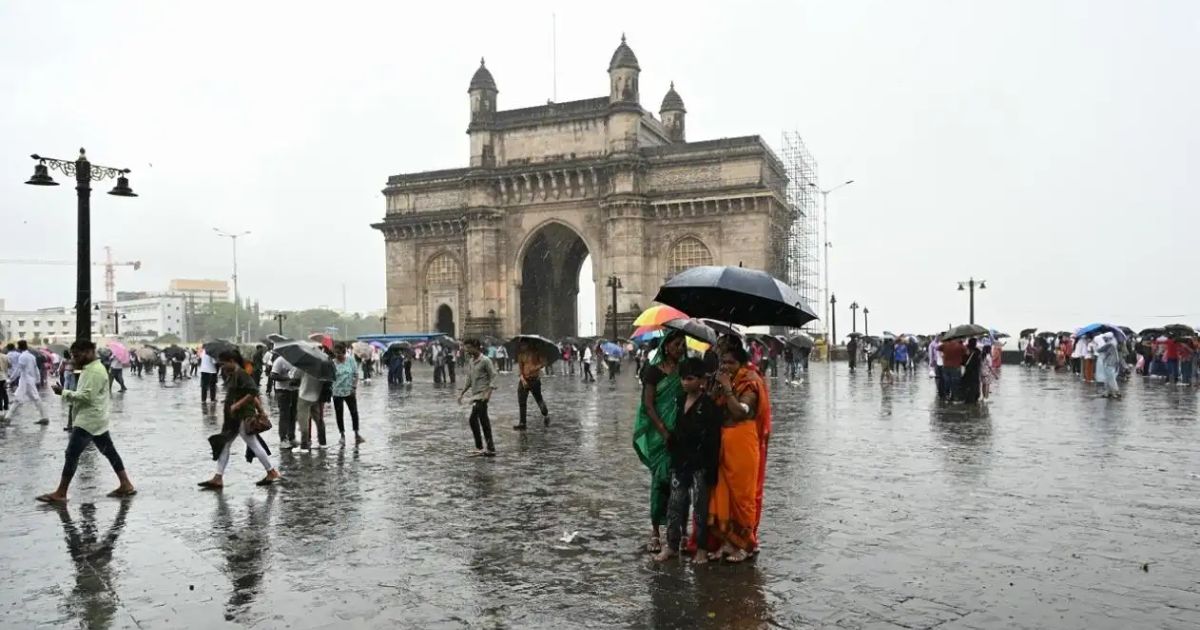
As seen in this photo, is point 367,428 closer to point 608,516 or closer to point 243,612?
point 608,516

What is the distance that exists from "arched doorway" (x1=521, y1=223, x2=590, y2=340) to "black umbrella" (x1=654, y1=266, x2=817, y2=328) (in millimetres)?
39655

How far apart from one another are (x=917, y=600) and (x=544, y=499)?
368cm

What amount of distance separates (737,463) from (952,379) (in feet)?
41.7

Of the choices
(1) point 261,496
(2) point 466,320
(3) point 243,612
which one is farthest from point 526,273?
(3) point 243,612

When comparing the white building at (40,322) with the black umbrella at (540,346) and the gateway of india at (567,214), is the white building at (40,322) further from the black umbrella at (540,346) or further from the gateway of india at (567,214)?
the black umbrella at (540,346)

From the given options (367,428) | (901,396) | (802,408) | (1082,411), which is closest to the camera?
(367,428)

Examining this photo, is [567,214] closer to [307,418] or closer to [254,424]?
[307,418]

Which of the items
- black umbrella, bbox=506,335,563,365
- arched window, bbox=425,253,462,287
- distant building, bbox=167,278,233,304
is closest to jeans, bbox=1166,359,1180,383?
black umbrella, bbox=506,335,563,365

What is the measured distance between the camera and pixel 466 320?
45438 millimetres

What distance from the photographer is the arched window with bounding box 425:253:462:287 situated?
48.0 meters

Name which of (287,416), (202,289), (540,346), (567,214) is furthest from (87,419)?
(202,289)

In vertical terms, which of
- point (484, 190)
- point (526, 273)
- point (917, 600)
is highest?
point (484, 190)

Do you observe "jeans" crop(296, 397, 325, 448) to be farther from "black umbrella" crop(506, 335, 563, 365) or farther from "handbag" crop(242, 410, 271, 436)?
"black umbrella" crop(506, 335, 563, 365)

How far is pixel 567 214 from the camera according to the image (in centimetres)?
4384
